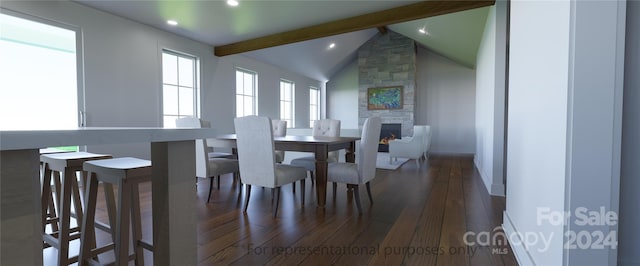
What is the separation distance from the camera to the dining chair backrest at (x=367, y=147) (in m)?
2.34

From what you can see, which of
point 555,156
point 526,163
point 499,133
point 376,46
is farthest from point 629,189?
point 376,46

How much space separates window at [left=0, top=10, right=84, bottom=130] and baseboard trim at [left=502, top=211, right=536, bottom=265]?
13.1 ft

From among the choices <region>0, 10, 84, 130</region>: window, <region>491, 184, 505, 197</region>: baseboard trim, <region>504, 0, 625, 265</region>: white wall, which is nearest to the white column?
<region>504, 0, 625, 265</region>: white wall

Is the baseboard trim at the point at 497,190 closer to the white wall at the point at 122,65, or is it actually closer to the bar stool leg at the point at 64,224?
the bar stool leg at the point at 64,224

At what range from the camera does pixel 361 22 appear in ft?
12.7

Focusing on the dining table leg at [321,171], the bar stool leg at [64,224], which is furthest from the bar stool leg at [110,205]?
the dining table leg at [321,171]

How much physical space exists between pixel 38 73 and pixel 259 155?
2.92 meters

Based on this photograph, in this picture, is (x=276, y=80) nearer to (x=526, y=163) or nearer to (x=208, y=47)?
(x=208, y=47)

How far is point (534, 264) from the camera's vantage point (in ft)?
4.29

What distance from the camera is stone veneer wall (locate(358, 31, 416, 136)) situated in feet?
25.1

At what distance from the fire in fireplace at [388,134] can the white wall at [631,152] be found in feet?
22.1

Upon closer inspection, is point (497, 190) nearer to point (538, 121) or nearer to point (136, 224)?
point (538, 121)

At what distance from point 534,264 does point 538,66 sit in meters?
0.95

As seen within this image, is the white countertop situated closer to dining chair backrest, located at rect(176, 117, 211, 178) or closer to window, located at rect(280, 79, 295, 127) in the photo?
dining chair backrest, located at rect(176, 117, 211, 178)
